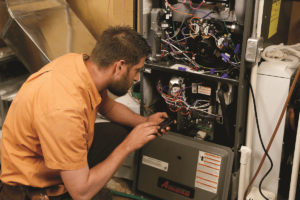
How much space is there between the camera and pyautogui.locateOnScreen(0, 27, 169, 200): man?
1179 mm

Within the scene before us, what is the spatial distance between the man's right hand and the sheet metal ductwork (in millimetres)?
1200

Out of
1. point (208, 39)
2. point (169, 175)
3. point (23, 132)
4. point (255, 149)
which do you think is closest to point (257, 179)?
point (255, 149)

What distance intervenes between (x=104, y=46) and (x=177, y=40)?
1.75 ft

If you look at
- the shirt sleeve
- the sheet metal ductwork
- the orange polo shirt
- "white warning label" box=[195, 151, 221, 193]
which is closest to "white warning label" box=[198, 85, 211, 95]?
"white warning label" box=[195, 151, 221, 193]

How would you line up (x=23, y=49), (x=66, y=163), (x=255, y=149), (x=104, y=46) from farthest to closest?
(x=23, y=49), (x=255, y=149), (x=104, y=46), (x=66, y=163)

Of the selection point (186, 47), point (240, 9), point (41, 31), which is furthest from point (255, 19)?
point (41, 31)

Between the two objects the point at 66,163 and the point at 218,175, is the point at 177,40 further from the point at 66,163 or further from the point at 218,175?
the point at 66,163

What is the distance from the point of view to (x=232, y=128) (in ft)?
5.76

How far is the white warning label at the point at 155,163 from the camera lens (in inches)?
67.7

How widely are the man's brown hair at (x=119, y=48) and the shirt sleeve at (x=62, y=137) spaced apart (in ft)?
0.93

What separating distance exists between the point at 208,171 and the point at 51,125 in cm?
86

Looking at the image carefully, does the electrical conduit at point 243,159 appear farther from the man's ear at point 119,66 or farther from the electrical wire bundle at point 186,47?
the man's ear at point 119,66

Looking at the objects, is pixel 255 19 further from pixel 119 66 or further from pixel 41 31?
pixel 41 31

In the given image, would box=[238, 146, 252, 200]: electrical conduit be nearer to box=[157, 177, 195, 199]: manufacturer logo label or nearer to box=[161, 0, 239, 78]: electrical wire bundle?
box=[157, 177, 195, 199]: manufacturer logo label
